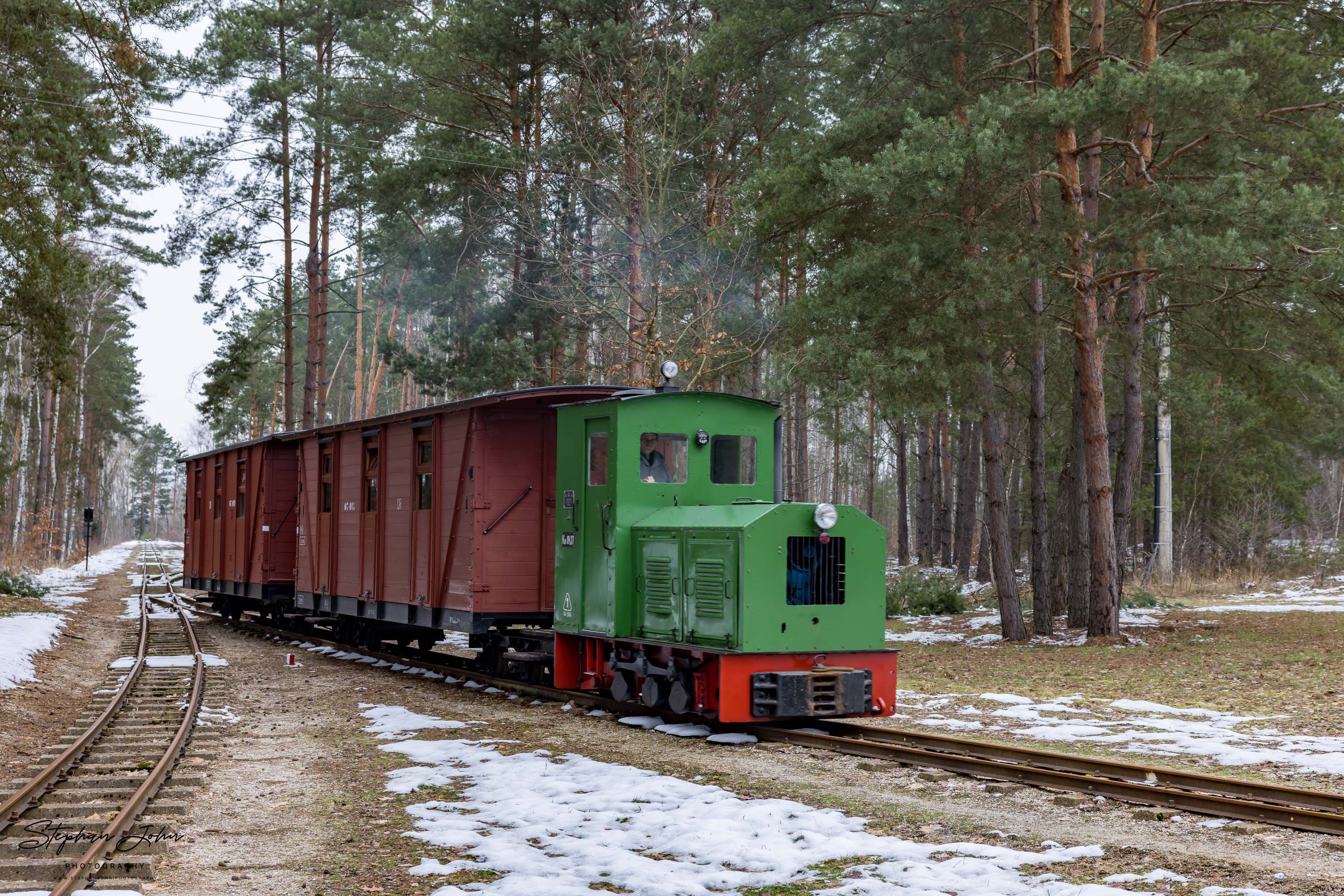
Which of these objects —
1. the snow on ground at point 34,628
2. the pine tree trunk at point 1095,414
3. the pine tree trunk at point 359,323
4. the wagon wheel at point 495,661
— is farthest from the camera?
the pine tree trunk at point 359,323

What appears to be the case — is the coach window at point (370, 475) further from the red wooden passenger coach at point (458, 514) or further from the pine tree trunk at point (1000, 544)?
the pine tree trunk at point (1000, 544)

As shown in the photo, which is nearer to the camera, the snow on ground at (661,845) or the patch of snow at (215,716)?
the snow on ground at (661,845)

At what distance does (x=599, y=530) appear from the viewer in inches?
445

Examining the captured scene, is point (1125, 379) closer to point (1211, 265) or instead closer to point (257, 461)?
point (1211, 265)

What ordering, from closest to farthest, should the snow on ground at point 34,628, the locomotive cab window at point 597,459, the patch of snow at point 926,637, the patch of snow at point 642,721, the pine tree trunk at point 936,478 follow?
the patch of snow at point 642,721
the locomotive cab window at point 597,459
the snow on ground at point 34,628
the patch of snow at point 926,637
the pine tree trunk at point 936,478

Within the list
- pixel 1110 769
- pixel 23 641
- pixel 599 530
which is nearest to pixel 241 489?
pixel 23 641

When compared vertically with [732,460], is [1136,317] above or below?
above

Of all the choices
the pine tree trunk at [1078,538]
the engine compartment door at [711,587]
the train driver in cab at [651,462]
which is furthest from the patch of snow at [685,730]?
the pine tree trunk at [1078,538]

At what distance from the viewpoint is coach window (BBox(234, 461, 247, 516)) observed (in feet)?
72.1

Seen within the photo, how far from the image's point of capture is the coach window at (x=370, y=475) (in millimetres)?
16219

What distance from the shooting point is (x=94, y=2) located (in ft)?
46.2

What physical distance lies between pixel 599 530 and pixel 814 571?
234 cm

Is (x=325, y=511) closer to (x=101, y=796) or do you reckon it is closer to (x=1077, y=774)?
(x=101, y=796)

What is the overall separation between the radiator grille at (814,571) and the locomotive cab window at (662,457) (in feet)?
5.51
